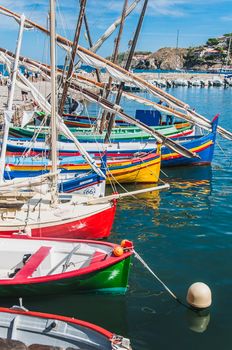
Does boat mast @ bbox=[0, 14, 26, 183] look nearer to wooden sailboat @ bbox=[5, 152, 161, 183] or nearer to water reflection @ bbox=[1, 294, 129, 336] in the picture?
wooden sailboat @ bbox=[5, 152, 161, 183]

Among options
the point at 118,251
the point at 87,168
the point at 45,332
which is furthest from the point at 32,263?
the point at 87,168

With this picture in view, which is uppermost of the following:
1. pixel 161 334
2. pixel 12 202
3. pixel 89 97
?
pixel 89 97

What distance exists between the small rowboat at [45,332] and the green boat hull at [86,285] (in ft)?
7.84

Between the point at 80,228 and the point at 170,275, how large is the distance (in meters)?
3.82

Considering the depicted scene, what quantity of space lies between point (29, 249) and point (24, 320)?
429 centimetres

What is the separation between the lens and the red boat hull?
49.4ft

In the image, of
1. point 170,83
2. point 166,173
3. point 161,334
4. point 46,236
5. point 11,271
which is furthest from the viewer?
point 170,83

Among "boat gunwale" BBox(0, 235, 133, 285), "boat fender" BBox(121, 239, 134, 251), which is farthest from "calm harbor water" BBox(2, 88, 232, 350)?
"boat fender" BBox(121, 239, 134, 251)

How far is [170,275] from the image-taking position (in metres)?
14.5

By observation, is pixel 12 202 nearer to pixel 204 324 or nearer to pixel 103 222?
pixel 103 222

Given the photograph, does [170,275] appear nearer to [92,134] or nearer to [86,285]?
[86,285]

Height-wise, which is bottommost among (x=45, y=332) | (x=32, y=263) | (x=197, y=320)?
(x=197, y=320)

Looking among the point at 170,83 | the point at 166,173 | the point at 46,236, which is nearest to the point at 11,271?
the point at 46,236

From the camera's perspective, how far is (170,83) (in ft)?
463
